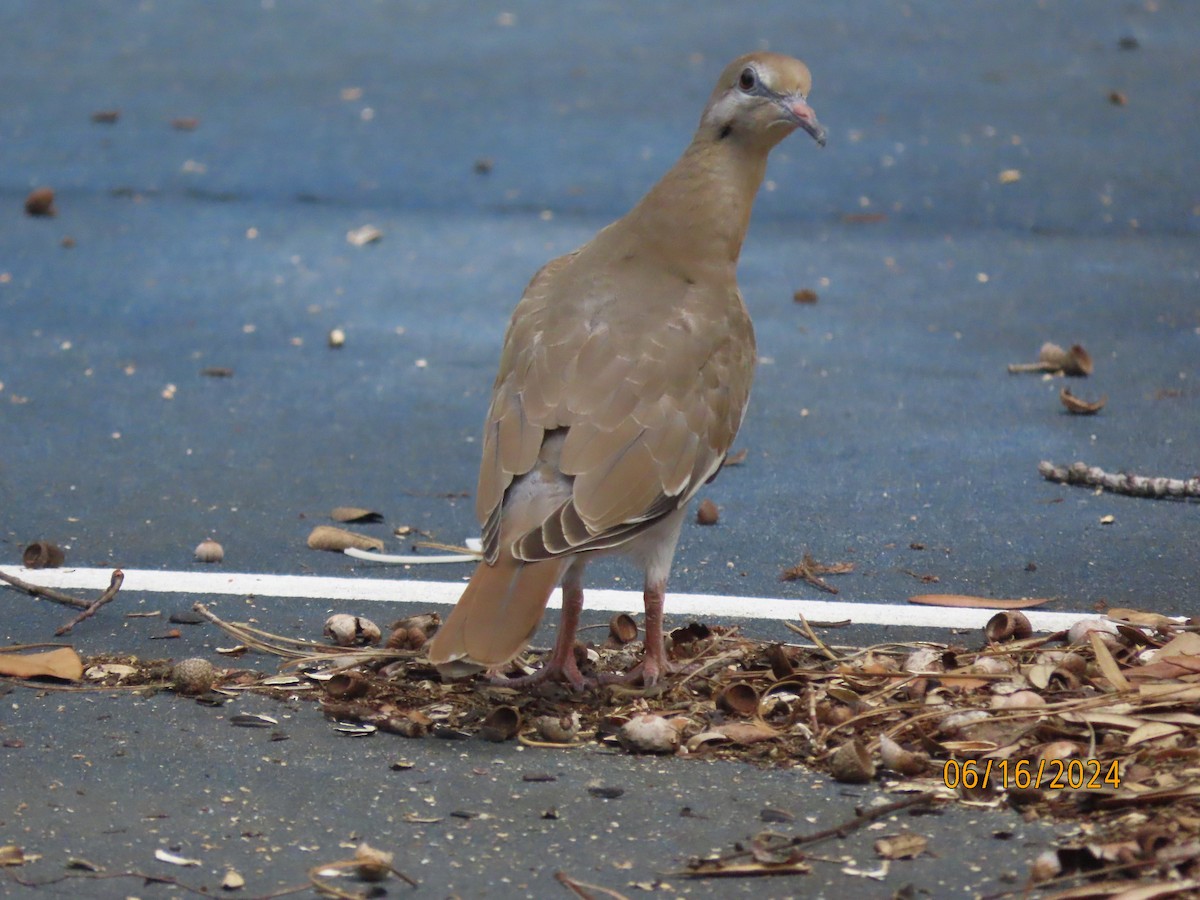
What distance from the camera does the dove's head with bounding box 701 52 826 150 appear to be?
467 centimetres

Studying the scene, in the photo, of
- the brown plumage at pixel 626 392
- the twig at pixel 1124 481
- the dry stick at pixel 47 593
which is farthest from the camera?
the twig at pixel 1124 481

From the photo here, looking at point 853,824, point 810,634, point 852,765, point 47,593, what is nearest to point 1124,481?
point 810,634

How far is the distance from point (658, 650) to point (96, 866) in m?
1.57

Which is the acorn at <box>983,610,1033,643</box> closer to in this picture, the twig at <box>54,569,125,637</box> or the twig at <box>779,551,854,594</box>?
the twig at <box>779,551,854,594</box>

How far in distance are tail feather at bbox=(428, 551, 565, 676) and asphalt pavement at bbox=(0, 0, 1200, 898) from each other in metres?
0.29

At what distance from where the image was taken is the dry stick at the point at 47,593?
16.2ft

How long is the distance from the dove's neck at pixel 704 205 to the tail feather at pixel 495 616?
1.17 metres

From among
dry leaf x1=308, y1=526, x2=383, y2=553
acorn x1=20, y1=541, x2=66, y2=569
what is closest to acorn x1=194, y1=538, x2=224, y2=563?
dry leaf x1=308, y1=526, x2=383, y2=553

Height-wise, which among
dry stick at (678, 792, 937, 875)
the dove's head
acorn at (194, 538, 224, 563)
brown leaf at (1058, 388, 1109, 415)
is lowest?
dry stick at (678, 792, 937, 875)

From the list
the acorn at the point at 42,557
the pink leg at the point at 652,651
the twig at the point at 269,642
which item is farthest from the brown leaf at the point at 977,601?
the acorn at the point at 42,557

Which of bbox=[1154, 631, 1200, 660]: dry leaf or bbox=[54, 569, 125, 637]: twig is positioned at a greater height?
bbox=[1154, 631, 1200, 660]: dry leaf

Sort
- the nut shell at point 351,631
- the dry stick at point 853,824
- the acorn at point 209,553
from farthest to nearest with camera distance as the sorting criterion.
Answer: the acorn at point 209,553, the nut shell at point 351,631, the dry stick at point 853,824
